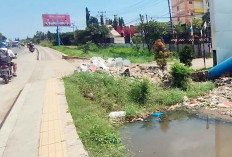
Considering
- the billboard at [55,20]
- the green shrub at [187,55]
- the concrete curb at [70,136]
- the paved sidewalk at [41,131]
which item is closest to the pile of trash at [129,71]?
the green shrub at [187,55]

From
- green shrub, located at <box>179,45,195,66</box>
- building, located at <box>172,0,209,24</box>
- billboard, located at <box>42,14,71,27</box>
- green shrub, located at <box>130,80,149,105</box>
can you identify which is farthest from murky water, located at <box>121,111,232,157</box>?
billboard, located at <box>42,14,71,27</box>

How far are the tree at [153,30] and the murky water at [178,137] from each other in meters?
Answer: 17.7

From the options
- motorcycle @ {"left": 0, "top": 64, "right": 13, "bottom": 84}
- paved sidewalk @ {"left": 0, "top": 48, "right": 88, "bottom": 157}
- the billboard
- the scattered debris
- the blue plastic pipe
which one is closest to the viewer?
paved sidewalk @ {"left": 0, "top": 48, "right": 88, "bottom": 157}

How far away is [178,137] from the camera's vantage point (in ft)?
19.5

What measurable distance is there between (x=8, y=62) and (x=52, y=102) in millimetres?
5647

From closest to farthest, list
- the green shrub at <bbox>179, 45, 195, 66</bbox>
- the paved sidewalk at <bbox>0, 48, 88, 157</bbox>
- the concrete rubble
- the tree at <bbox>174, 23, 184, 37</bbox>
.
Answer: the paved sidewalk at <bbox>0, 48, 88, 157</bbox>, the concrete rubble, the green shrub at <bbox>179, 45, 195, 66</bbox>, the tree at <bbox>174, 23, 184, 37</bbox>

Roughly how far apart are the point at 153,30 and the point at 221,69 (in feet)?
45.2

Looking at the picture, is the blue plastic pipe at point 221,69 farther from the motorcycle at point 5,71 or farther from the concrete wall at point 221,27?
the motorcycle at point 5,71

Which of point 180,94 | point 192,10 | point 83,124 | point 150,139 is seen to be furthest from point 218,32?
point 192,10

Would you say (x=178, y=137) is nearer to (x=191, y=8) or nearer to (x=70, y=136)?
(x=70, y=136)

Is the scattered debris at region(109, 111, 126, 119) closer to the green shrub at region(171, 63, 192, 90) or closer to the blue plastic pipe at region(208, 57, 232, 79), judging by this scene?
the green shrub at region(171, 63, 192, 90)

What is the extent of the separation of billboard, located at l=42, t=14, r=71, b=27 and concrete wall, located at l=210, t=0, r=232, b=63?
159 feet

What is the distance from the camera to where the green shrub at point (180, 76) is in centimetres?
1015

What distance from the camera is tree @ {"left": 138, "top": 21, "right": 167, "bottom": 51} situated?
24.2 m
